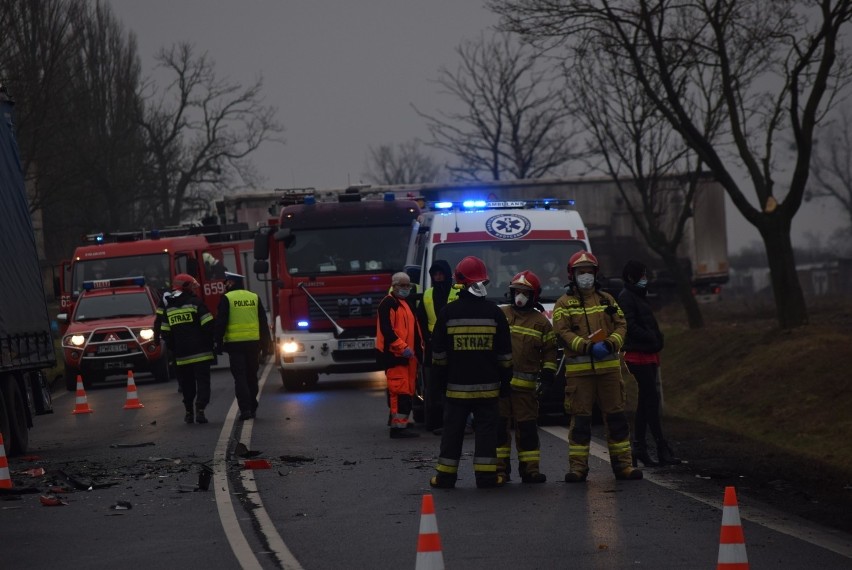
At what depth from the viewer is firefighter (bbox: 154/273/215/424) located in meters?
18.8

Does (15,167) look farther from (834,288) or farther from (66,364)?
(834,288)

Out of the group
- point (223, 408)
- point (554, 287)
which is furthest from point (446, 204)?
point (223, 408)

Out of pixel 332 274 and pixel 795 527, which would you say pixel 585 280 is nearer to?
pixel 795 527

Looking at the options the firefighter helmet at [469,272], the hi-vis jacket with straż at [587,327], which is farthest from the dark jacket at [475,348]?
the hi-vis jacket with straż at [587,327]

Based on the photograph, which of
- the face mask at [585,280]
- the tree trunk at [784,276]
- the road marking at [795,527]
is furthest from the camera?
the tree trunk at [784,276]

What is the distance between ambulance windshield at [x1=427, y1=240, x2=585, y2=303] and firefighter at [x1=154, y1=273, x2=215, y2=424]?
126 inches

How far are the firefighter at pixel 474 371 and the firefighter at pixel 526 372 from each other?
0.96 feet

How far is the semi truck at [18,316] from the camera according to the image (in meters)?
15.7

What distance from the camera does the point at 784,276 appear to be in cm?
2511

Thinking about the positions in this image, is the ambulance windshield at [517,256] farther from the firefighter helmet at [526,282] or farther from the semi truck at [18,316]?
the firefighter helmet at [526,282]

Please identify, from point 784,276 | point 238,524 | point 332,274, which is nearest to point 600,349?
point 238,524

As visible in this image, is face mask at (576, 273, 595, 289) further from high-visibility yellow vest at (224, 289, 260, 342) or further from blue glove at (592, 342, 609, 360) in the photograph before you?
high-visibility yellow vest at (224, 289, 260, 342)

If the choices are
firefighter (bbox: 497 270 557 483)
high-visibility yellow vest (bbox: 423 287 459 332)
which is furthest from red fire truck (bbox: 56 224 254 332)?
firefighter (bbox: 497 270 557 483)

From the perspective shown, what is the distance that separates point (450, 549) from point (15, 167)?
31.2ft
